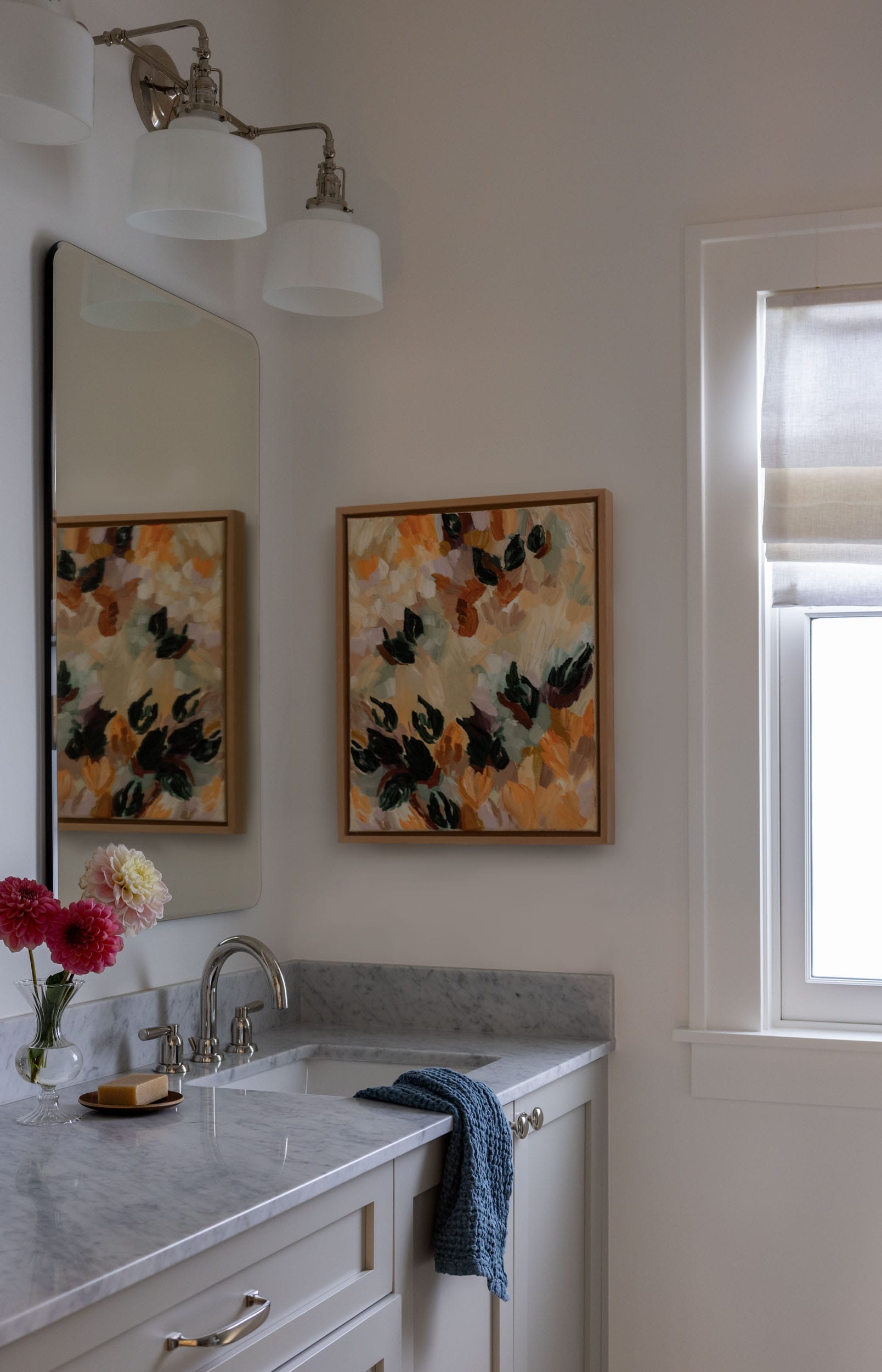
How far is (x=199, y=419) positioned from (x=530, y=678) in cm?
74

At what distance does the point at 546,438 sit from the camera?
2.45 m

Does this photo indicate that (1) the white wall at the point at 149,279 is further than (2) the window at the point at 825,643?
No

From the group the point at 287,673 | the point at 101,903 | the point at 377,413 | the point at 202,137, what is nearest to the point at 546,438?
the point at 377,413

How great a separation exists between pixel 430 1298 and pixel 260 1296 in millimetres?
440

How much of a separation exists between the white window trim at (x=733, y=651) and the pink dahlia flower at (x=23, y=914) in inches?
44.9

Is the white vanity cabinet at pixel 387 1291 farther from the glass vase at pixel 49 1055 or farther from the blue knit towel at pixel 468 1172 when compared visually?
the glass vase at pixel 49 1055

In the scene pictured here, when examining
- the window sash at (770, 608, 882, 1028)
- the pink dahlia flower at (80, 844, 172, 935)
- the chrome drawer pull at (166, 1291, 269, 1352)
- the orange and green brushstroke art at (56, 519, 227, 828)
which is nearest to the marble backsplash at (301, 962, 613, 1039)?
the window sash at (770, 608, 882, 1028)

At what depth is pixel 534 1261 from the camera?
2033 mm

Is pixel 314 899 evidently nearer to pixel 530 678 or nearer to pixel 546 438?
pixel 530 678

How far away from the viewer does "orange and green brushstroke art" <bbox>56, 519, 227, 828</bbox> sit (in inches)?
76.5

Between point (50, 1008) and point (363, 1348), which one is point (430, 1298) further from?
point (50, 1008)

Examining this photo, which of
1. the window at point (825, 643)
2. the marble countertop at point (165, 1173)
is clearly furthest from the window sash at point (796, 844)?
the marble countertop at point (165, 1173)

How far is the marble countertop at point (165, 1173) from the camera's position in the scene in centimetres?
114

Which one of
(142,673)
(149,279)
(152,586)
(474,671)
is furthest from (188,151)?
(474,671)
